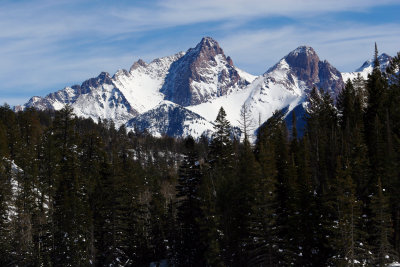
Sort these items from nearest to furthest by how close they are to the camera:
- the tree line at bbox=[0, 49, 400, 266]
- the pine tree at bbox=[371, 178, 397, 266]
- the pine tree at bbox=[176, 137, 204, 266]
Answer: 1. the pine tree at bbox=[371, 178, 397, 266]
2. the tree line at bbox=[0, 49, 400, 266]
3. the pine tree at bbox=[176, 137, 204, 266]

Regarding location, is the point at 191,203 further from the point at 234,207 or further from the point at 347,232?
the point at 347,232

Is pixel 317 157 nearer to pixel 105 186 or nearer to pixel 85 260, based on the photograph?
pixel 105 186

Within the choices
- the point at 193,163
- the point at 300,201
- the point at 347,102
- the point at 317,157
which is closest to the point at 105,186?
the point at 193,163

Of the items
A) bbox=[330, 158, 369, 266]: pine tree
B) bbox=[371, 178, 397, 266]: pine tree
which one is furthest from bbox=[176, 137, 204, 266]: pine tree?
bbox=[371, 178, 397, 266]: pine tree

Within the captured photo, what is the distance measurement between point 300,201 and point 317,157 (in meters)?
20.8

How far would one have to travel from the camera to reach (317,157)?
2601 inches

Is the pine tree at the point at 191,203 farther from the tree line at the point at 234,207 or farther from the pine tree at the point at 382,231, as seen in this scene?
the pine tree at the point at 382,231

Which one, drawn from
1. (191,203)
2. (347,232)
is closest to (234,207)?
(191,203)

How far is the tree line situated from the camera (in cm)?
4300

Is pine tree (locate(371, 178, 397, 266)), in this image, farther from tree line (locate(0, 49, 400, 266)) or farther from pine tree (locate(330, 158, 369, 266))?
pine tree (locate(330, 158, 369, 266))

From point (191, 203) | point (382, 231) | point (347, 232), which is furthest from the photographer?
point (191, 203)

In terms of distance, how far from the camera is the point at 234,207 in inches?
1921

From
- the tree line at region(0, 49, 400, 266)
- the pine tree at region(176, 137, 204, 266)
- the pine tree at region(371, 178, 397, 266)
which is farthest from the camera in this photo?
the pine tree at region(176, 137, 204, 266)

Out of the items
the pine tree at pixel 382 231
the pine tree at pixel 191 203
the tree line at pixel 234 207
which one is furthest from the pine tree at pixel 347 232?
the pine tree at pixel 191 203
